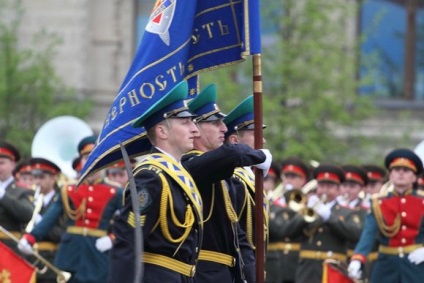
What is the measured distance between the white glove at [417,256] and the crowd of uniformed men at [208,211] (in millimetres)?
15

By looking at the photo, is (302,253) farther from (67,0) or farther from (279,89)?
(67,0)

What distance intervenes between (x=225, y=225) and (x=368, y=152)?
62.0 feet

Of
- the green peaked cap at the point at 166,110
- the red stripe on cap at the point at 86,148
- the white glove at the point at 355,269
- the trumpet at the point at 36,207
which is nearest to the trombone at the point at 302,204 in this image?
the white glove at the point at 355,269

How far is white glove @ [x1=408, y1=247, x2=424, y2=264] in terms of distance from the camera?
47.2 feet

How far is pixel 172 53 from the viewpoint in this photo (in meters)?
10.8

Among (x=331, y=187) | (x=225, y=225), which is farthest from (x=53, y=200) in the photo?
(x=225, y=225)

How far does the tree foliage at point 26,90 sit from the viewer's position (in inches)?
1145

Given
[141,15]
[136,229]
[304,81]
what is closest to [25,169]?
[136,229]

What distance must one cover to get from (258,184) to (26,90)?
19979 millimetres

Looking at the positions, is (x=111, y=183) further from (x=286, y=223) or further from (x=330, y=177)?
(x=330, y=177)

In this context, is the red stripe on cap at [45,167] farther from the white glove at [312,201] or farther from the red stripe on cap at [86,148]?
the white glove at [312,201]

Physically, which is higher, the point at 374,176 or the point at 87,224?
the point at 374,176

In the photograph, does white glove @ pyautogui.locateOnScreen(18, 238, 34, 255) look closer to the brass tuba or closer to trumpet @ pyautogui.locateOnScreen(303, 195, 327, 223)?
the brass tuba

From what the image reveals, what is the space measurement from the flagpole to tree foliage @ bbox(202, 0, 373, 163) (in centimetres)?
1643
